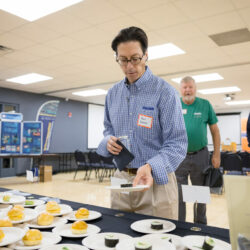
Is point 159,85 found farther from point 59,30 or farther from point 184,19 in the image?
point 59,30

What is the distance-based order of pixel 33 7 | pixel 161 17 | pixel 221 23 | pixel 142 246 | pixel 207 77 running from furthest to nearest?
pixel 207 77, pixel 221 23, pixel 161 17, pixel 33 7, pixel 142 246

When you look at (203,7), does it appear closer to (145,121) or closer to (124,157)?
(145,121)

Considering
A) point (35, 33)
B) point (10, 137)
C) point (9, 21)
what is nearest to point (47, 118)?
point (10, 137)

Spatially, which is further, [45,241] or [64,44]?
[64,44]

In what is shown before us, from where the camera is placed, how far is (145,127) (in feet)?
4.65

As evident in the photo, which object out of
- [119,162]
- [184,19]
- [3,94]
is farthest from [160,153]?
[3,94]

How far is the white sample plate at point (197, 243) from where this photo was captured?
0.87 m

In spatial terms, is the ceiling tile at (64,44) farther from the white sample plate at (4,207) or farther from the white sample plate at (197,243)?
the white sample plate at (197,243)

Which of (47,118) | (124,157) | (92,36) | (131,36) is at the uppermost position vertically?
(92,36)

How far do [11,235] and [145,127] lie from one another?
2.55 feet

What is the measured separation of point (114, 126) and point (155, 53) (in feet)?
13.0

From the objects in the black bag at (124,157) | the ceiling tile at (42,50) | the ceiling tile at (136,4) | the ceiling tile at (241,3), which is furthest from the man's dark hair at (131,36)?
the ceiling tile at (42,50)

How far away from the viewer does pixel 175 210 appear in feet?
4.81

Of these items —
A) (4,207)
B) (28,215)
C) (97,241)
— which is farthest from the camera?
(4,207)
